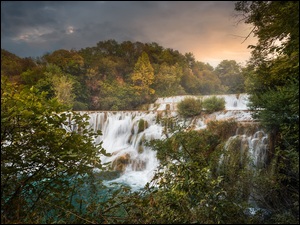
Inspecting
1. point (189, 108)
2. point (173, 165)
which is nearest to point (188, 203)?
point (173, 165)

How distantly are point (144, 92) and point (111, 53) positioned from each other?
1285 centimetres

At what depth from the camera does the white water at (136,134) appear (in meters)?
11.7

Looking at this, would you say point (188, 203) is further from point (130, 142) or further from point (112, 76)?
point (112, 76)

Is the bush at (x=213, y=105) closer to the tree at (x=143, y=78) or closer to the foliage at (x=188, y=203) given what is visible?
the foliage at (x=188, y=203)

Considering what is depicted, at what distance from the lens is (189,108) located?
578 inches

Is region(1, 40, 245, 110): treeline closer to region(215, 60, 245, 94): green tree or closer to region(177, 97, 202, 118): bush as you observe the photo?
region(215, 60, 245, 94): green tree

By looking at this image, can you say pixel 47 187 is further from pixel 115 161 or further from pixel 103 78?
pixel 103 78

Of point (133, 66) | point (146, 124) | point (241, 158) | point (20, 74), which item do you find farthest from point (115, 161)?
point (133, 66)

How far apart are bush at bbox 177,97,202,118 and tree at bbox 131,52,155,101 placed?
14572 millimetres

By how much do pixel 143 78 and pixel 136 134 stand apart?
16248mm

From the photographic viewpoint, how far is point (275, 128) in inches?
321

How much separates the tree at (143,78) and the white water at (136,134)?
6.72 meters

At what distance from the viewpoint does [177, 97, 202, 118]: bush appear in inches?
575

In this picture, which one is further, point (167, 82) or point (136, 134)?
point (167, 82)
